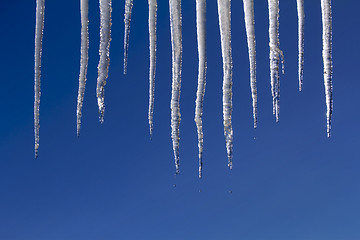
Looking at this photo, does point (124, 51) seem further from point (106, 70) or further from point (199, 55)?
point (199, 55)

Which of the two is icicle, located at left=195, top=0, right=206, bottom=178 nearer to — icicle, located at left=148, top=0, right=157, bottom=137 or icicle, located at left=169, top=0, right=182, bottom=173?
icicle, located at left=169, top=0, right=182, bottom=173

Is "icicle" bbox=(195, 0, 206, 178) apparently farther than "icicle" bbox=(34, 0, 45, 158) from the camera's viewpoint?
No

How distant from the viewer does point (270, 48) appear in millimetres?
2025

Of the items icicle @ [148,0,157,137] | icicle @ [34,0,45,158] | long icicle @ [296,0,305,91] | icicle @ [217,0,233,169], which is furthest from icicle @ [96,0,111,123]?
long icicle @ [296,0,305,91]

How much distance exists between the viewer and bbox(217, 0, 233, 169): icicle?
1.96 m

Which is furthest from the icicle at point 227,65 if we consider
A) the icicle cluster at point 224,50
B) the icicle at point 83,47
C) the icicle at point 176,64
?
the icicle at point 83,47

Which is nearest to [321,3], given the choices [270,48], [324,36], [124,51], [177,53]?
[324,36]

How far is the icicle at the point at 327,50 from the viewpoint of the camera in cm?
195

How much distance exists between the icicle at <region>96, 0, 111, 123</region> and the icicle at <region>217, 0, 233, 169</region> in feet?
1.46

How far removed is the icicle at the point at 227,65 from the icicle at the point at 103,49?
1.46 feet

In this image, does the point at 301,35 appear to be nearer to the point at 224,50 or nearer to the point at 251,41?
the point at 251,41

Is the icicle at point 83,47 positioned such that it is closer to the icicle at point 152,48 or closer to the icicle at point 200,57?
the icicle at point 152,48

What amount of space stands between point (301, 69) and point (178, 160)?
61 centimetres

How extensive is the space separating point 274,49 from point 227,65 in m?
0.20
